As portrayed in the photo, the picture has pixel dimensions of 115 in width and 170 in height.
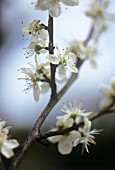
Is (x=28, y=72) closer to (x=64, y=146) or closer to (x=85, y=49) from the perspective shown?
(x=64, y=146)

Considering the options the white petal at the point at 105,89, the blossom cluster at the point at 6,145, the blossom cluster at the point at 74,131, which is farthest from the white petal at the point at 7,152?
the white petal at the point at 105,89

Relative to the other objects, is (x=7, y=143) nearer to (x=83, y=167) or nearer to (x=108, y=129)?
(x=83, y=167)

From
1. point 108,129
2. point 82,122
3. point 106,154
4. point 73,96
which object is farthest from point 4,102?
point 108,129

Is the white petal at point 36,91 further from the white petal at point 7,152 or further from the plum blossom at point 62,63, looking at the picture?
the white petal at point 7,152

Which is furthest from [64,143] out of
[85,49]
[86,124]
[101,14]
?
[101,14]

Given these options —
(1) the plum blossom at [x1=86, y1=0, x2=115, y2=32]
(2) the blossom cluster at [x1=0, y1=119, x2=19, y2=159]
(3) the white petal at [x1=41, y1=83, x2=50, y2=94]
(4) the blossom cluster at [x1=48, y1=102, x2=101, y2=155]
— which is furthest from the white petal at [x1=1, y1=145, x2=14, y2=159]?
(1) the plum blossom at [x1=86, y1=0, x2=115, y2=32]
